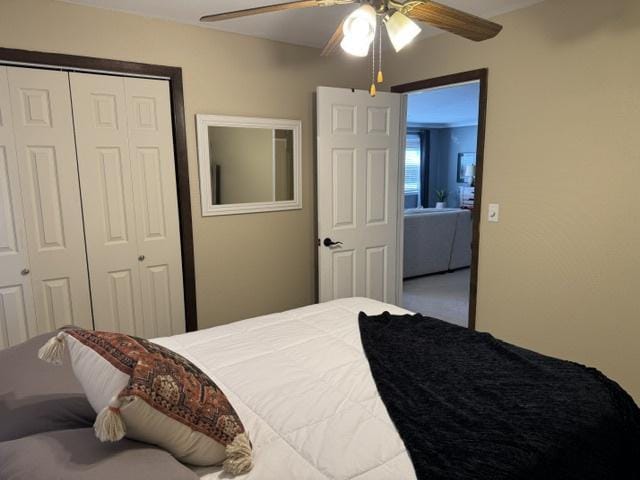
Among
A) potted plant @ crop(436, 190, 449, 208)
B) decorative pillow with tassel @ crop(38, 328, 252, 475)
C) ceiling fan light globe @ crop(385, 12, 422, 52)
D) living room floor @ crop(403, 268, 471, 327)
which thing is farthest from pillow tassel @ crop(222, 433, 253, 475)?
potted plant @ crop(436, 190, 449, 208)

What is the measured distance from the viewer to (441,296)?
4699 millimetres

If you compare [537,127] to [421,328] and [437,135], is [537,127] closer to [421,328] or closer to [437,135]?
[421,328]

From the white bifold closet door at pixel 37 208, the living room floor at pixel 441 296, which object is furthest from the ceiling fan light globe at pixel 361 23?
the living room floor at pixel 441 296

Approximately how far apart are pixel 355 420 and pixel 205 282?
202 cm

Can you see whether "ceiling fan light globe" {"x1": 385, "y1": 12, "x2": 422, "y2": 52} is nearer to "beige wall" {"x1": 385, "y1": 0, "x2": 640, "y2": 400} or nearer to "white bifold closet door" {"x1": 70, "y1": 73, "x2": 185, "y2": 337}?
"beige wall" {"x1": 385, "y1": 0, "x2": 640, "y2": 400}


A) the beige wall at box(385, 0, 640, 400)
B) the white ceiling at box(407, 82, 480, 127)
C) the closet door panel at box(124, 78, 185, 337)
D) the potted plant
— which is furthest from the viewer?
the potted plant

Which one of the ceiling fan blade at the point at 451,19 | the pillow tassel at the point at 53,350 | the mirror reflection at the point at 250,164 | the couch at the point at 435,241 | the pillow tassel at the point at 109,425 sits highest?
the ceiling fan blade at the point at 451,19

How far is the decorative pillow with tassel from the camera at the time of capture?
98cm

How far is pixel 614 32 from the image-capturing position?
7.25ft

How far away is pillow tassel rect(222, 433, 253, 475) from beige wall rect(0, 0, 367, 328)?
2.06 m

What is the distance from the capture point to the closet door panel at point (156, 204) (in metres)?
2.72

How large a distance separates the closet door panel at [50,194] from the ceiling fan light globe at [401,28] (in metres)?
1.97

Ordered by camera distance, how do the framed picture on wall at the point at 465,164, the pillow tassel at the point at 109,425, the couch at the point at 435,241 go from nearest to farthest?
1. the pillow tassel at the point at 109,425
2. the couch at the point at 435,241
3. the framed picture on wall at the point at 465,164

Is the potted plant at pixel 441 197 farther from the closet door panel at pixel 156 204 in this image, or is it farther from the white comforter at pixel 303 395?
the white comforter at pixel 303 395
